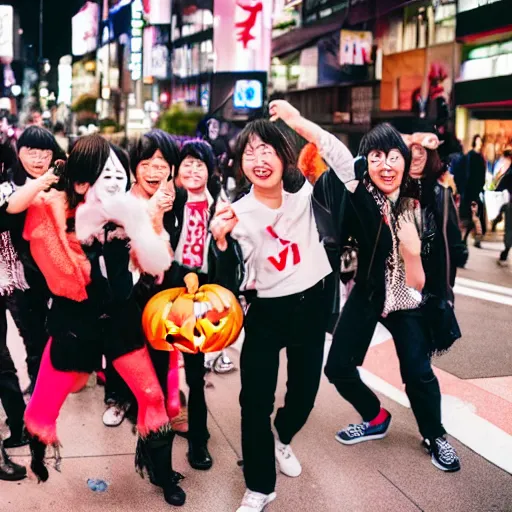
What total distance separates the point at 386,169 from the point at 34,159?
2.03 m

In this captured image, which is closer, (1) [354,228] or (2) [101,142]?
(2) [101,142]

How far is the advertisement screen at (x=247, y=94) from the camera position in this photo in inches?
832

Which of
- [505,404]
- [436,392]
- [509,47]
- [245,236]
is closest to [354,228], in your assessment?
[245,236]

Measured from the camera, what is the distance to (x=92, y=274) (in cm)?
323

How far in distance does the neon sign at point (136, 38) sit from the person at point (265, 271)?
48.0m

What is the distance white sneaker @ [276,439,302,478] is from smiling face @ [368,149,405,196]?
4.86ft

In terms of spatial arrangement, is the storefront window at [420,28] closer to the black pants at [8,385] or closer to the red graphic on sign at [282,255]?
the red graphic on sign at [282,255]

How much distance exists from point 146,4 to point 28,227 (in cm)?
4427

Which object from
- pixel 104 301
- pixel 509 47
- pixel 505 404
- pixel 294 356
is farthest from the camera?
pixel 509 47

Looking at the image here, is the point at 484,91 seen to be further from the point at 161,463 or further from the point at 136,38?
the point at 136,38

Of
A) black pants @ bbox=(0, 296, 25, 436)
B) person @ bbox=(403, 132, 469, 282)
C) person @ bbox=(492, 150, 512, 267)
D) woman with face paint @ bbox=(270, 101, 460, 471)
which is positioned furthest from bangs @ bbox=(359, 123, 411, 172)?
person @ bbox=(492, 150, 512, 267)

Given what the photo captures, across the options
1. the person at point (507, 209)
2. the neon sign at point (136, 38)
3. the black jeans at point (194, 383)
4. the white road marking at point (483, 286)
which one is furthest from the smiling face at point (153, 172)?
the neon sign at point (136, 38)

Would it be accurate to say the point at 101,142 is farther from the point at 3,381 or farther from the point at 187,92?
the point at 187,92

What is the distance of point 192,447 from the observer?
3922 mm
